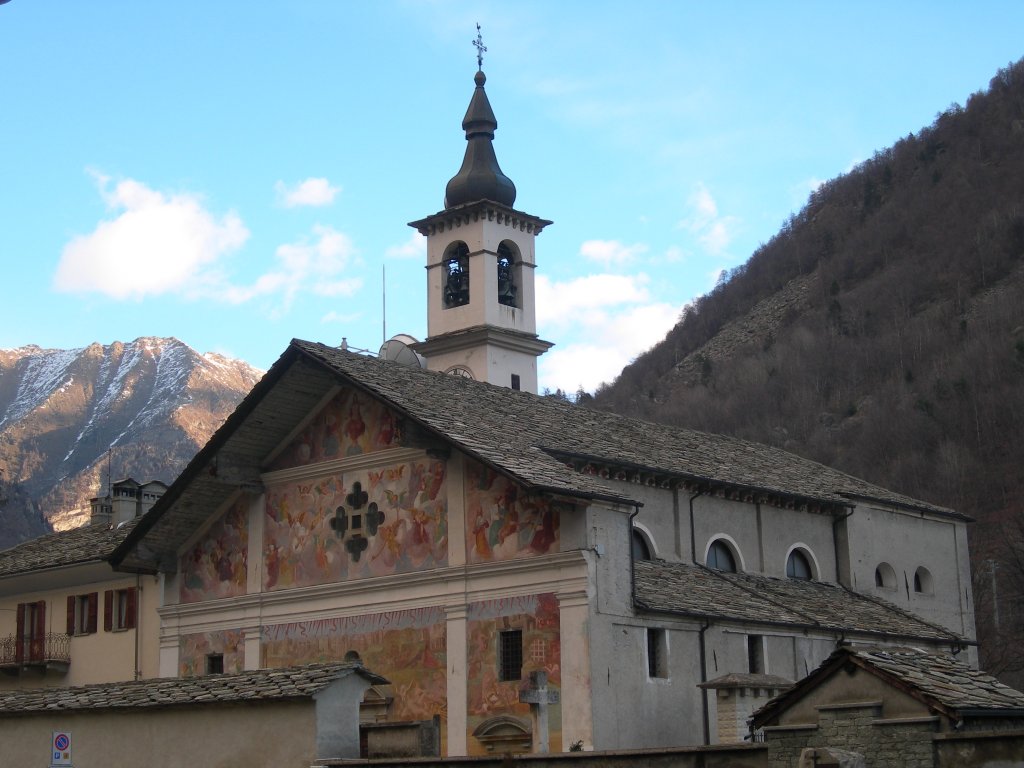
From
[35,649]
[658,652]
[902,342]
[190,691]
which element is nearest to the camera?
[190,691]

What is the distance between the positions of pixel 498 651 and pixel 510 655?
218 mm

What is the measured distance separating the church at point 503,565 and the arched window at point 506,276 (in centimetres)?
1602

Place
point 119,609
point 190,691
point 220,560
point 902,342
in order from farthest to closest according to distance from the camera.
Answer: point 902,342 → point 119,609 → point 220,560 → point 190,691

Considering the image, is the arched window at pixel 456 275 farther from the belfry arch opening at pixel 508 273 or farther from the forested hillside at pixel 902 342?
the forested hillside at pixel 902 342

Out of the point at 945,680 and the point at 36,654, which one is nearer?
the point at 945,680

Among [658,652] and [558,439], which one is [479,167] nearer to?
[558,439]

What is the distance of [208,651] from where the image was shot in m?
32.4

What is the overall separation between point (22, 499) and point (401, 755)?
399 ft

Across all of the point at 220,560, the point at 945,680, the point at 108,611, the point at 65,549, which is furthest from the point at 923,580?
the point at 945,680

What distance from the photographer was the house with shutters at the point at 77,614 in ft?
113

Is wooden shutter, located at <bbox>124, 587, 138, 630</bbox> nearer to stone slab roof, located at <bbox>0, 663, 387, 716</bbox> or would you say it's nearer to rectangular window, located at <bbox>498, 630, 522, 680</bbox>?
stone slab roof, located at <bbox>0, 663, 387, 716</bbox>

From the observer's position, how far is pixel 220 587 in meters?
32.6

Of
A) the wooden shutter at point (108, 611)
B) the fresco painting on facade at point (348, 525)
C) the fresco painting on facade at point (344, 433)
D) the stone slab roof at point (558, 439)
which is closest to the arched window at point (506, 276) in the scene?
the stone slab roof at point (558, 439)

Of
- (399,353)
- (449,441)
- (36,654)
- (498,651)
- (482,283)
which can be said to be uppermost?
(482,283)
